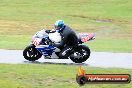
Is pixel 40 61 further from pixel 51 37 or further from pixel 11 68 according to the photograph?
pixel 11 68

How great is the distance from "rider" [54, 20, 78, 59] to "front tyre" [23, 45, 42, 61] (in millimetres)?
940

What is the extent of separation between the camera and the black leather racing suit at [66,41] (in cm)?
2012

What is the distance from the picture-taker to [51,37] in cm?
2047

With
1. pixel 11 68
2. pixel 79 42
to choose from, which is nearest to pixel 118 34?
pixel 79 42

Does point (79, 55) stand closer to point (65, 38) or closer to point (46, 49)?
point (65, 38)

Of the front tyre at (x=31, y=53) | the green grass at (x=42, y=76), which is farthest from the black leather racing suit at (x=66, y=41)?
the green grass at (x=42, y=76)

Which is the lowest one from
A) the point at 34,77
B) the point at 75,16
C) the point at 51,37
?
the point at 34,77

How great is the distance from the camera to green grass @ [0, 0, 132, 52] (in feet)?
148

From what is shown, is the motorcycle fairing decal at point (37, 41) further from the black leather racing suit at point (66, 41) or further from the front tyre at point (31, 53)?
the black leather racing suit at point (66, 41)

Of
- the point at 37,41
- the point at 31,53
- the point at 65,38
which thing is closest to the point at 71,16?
the point at 31,53

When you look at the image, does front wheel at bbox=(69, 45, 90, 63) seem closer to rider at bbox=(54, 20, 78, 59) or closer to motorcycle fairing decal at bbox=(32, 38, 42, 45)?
rider at bbox=(54, 20, 78, 59)

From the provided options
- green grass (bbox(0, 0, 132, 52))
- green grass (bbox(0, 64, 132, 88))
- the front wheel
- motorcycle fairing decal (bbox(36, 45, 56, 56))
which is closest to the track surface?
the front wheel

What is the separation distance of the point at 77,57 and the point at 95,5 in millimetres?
52726

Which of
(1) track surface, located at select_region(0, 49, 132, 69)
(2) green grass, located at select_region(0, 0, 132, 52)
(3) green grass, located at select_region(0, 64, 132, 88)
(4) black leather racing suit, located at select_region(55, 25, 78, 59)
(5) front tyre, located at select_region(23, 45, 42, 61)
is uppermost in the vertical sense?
(2) green grass, located at select_region(0, 0, 132, 52)
